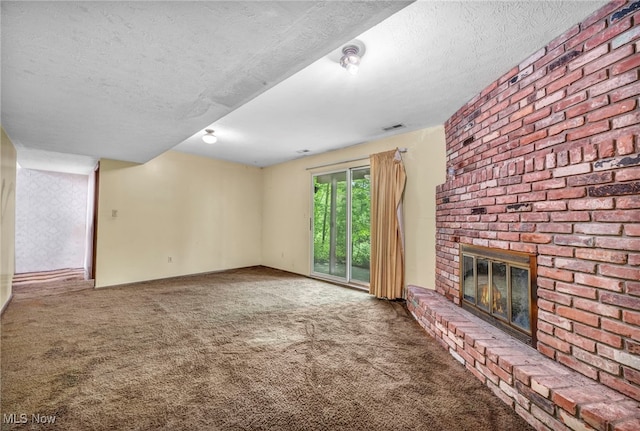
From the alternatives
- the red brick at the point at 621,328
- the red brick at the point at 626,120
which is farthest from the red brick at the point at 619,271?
the red brick at the point at 626,120

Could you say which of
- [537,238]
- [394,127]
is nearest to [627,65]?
[537,238]

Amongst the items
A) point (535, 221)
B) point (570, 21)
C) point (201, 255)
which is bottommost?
point (201, 255)

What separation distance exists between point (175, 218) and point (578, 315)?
5.65 m

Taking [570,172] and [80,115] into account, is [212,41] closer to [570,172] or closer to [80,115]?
[80,115]

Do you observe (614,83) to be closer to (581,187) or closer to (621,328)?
(581,187)

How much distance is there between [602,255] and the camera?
145cm

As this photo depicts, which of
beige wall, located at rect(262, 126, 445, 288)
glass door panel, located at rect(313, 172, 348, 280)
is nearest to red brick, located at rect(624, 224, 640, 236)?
beige wall, located at rect(262, 126, 445, 288)

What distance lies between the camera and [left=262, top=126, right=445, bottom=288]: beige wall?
3535mm

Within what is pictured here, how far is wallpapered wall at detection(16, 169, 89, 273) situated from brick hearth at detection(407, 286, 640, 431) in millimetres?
7722

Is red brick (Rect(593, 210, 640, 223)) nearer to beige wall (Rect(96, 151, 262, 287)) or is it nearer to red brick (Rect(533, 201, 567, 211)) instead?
red brick (Rect(533, 201, 567, 211))

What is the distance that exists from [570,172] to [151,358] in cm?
326

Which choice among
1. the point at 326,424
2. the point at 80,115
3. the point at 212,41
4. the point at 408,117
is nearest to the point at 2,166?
the point at 80,115

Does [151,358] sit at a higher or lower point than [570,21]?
lower

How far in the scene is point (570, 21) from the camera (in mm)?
1640
